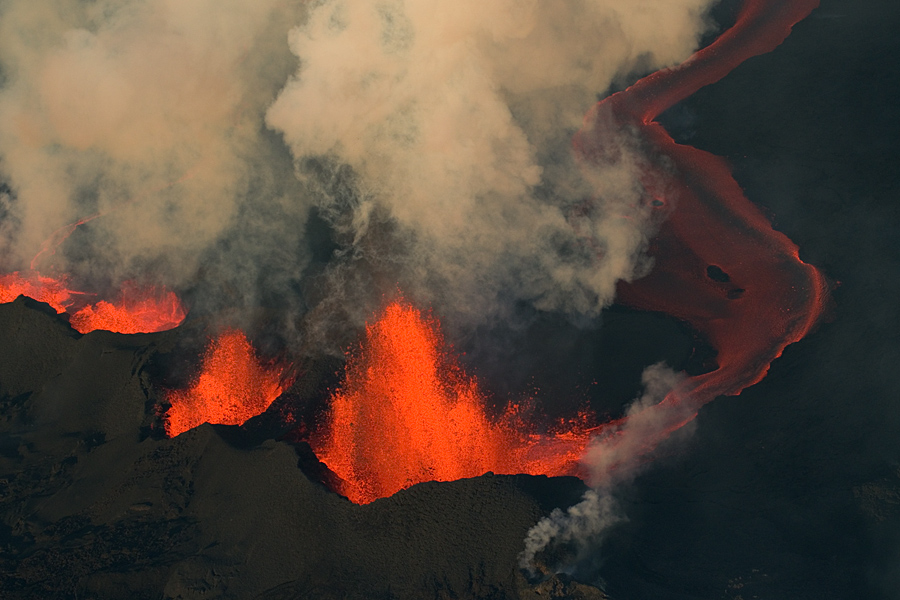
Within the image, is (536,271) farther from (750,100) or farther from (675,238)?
(750,100)

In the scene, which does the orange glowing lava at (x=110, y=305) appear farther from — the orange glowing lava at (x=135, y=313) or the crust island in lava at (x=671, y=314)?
the crust island in lava at (x=671, y=314)

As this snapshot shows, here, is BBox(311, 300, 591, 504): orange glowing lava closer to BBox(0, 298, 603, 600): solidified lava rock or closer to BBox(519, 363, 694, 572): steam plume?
BBox(519, 363, 694, 572): steam plume

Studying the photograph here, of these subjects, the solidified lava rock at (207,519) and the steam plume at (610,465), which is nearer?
the solidified lava rock at (207,519)

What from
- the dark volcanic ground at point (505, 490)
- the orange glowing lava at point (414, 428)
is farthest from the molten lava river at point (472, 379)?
the dark volcanic ground at point (505, 490)

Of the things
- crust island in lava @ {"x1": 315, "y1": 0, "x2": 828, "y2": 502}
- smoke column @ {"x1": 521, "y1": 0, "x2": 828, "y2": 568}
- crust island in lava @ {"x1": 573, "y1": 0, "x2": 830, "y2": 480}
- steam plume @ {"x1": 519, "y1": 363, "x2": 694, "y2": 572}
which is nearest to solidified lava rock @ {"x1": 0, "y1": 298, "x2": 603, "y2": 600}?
steam plume @ {"x1": 519, "y1": 363, "x2": 694, "y2": 572}

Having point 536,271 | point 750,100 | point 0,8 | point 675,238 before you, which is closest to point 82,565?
point 536,271

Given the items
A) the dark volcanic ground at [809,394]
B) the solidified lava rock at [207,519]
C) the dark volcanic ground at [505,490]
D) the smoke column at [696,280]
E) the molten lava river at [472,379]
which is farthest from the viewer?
the molten lava river at [472,379]

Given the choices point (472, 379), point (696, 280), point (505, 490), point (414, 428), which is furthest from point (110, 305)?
point (696, 280)
